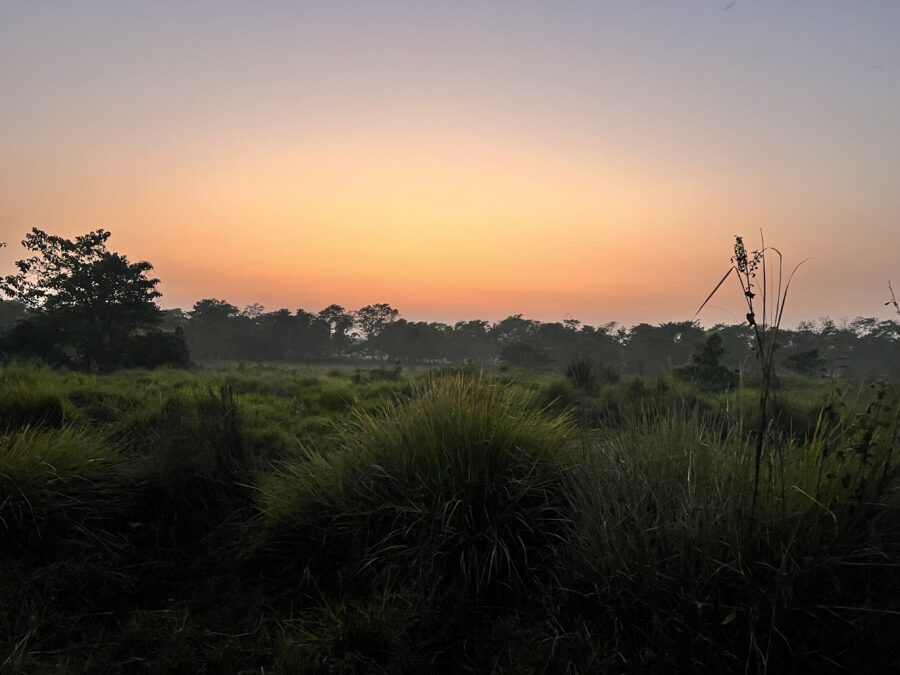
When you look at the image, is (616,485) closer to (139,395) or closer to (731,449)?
(731,449)

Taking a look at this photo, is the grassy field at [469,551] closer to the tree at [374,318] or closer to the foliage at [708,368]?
the foliage at [708,368]

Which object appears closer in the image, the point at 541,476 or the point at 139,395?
the point at 541,476

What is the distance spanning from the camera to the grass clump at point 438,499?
9.06 ft

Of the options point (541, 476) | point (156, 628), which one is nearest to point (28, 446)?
point (156, 628)

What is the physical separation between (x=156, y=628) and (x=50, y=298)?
31725 mm

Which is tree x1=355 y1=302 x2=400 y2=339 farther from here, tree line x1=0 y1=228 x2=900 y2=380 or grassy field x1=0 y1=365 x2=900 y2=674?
grassy field x1=0 y1=365 x2=900 y2=674

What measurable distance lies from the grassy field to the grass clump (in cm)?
2

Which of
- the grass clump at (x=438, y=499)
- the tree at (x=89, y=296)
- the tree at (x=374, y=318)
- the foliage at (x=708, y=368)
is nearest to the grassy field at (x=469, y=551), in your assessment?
the grass clump at (x=438, y=499)

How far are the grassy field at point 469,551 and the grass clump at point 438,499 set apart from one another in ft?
0.05

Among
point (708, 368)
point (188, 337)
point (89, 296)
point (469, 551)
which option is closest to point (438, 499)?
point (469, 551)

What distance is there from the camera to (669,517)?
7.79 feet

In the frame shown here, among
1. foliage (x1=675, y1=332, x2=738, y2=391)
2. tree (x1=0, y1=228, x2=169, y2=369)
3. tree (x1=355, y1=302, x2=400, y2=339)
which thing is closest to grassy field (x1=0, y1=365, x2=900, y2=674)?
foliage (x1=675, y1=332, x2=738, y2=391)

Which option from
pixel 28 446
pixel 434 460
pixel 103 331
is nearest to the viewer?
pixel 434 460

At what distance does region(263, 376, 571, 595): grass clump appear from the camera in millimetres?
2762
